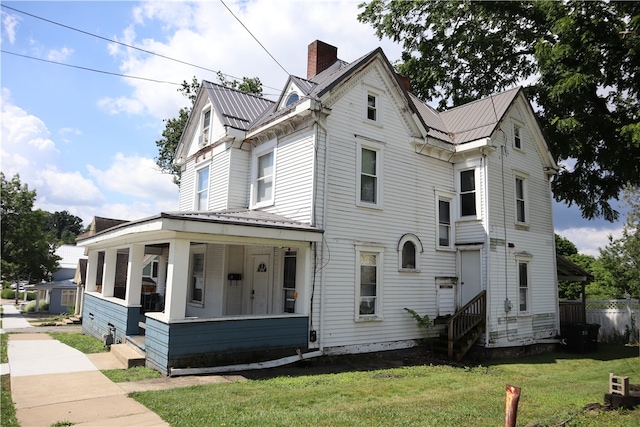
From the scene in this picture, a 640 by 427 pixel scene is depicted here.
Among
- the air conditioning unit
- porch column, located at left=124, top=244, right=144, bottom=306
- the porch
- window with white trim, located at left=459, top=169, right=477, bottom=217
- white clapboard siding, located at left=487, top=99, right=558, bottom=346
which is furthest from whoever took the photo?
the air conditioning unit

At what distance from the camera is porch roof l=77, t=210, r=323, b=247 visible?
917 centimetres

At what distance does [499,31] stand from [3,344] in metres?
24.5

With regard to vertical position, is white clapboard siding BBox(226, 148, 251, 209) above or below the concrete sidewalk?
above

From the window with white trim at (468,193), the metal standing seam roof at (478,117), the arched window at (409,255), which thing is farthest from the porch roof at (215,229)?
the metal standing seam roof at (478,117)

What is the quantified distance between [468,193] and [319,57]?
7439mm

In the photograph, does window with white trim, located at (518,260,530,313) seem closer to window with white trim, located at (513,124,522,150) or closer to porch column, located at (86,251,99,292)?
window with white trim, located at (513,124,522,150)

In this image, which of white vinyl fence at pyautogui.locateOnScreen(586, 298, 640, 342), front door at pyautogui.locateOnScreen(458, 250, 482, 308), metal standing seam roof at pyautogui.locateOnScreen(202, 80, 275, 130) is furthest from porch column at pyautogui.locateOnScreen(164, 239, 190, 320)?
white vinyl fence at pyautogui.locateOnScreen(586, 298, 640, 342)

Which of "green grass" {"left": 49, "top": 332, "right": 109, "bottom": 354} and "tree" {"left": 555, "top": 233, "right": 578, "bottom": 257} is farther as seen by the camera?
"tree" {"left": 555, "top": 233, "right": 578, "bottom": 257}

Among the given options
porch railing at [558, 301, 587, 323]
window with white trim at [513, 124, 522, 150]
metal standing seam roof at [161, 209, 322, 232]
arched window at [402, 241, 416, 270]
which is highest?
window with white trim at [513, 124, 522, 150]

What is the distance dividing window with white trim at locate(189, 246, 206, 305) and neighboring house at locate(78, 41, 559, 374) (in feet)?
0.23

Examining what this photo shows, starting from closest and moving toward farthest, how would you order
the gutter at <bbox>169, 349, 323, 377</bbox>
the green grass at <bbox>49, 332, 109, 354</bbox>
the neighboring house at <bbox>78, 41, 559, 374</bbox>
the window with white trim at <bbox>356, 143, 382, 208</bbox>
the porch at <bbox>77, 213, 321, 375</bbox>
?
the gutter at <bbox>169, 349, 323, 377</bbox>
the porch at <bbox>77, 213, 321, 375</bbox>
the neighboring house at <bbox>78, 41, 559, 374</bbox>
the green grass at <bbox>49, 332, 109, 354</bbox>
the window with white trim at <bbox>356, 143, 382, 208</bbox>

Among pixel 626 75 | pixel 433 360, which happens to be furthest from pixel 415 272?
pixel 626 75

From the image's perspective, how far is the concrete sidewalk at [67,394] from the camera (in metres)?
6.28

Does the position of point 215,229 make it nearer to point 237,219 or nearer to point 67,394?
point 237,219
